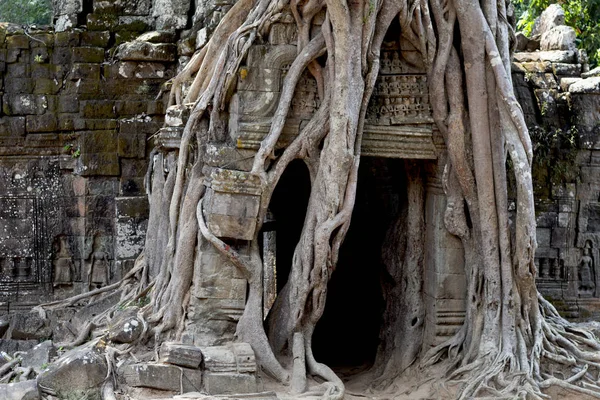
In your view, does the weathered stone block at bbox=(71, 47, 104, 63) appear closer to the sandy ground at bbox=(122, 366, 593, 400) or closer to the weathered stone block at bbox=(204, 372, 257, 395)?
the sandy ground at bbox=(122, 366, 593, 400)

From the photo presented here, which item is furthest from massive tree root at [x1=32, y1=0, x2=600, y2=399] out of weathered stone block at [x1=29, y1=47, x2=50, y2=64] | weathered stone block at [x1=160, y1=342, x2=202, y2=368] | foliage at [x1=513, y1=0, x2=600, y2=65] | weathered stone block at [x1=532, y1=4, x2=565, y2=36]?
foliage at [x1=513, y1=0, x2=600, y2=65]

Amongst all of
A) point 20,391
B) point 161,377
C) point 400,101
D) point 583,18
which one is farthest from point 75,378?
point 583,18

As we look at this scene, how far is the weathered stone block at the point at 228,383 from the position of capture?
838cm

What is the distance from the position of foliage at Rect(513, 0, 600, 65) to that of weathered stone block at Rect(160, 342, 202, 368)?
27.5 feet

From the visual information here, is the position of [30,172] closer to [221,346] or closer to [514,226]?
[221,346]

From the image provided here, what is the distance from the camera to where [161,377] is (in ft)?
27.3

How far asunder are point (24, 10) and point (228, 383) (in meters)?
11.4

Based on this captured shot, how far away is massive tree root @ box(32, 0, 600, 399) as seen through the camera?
8.73 metres

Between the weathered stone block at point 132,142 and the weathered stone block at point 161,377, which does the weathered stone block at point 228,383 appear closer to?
the weathered stone block at point 161,377

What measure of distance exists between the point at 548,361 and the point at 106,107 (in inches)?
211

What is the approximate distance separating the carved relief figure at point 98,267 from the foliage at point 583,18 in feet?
21.8

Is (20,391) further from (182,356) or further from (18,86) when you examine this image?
(18,86)

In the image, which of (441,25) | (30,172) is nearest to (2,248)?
(30,172)

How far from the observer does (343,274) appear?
11.4 metres
